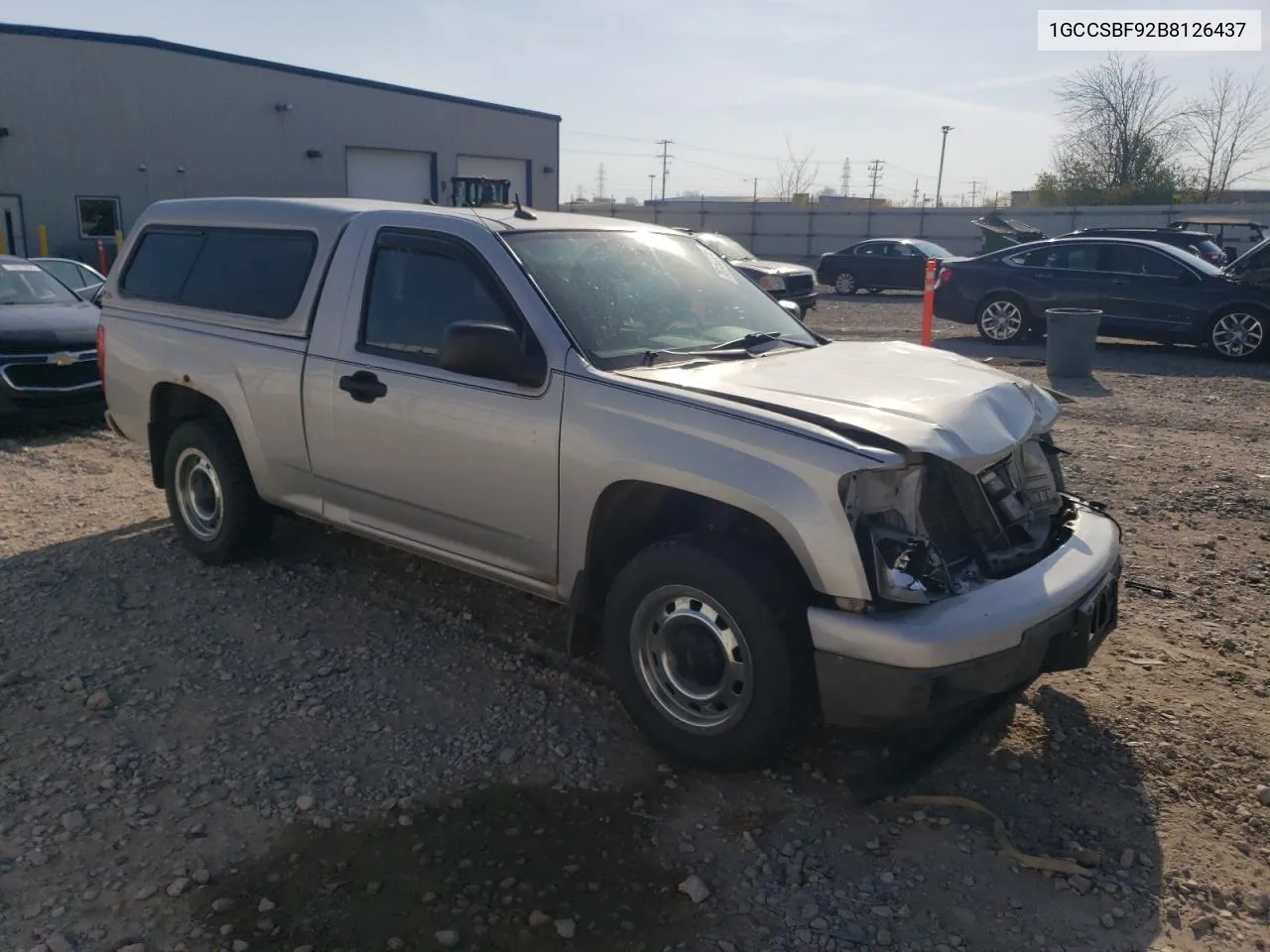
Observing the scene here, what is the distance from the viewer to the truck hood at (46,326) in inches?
343

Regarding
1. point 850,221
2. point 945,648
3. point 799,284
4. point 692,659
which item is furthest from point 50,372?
point 850,221

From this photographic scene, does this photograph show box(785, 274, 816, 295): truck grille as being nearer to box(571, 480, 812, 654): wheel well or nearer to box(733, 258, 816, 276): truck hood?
box(733, 258, 816, 276): truck hood

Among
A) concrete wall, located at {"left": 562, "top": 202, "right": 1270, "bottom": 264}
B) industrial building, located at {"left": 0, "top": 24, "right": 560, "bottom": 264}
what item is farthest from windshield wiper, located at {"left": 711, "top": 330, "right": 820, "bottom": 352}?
concrete wall, located at {"left": 562, "top": 202, "right": 1270, "bottom": 264}

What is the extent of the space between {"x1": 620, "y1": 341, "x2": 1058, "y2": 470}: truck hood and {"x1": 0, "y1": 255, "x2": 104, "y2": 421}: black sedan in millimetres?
6860

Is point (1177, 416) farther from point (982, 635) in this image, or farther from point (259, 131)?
point (259, 131)

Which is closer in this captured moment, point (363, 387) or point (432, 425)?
point (432, 425)

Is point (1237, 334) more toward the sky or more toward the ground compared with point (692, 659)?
more toward the sky

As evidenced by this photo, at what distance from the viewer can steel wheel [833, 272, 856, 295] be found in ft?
83.9

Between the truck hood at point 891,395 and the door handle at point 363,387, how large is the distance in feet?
4.04

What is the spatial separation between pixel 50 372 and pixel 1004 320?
12.0 meters

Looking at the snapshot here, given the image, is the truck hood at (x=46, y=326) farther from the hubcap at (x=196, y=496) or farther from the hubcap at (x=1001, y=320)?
the hubcap at (x=1001, y=320)

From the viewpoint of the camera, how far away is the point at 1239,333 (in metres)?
13.0

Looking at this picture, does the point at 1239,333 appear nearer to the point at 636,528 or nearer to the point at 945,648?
the point at 636,528

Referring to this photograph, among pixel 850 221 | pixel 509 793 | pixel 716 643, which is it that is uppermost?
pixel 850 221
